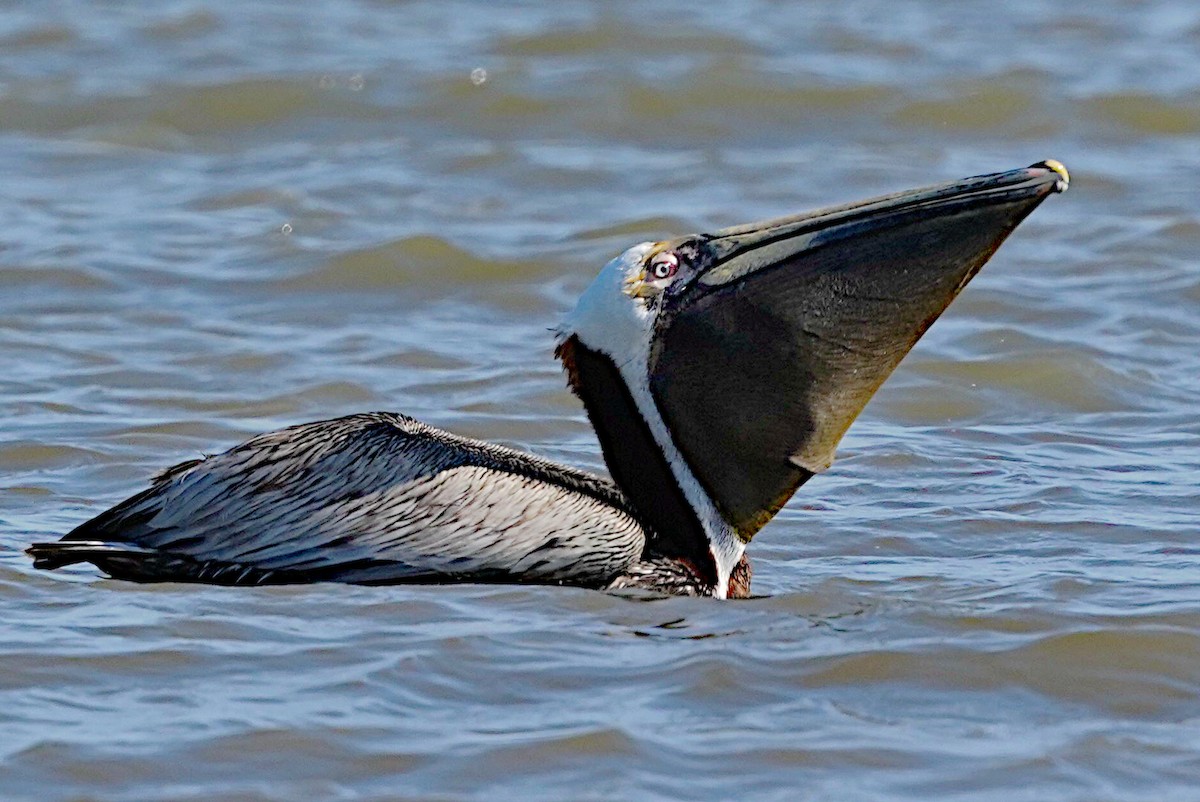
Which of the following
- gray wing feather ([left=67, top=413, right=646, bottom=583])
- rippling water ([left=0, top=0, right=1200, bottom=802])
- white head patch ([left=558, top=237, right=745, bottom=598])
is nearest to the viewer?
rippling water ([left=0, top=0, right=1200, bottom=802])

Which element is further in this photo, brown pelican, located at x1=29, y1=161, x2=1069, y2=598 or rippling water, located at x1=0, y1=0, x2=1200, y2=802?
brown pelican, located at x1=29, y1=161, x2=1069, y2=598

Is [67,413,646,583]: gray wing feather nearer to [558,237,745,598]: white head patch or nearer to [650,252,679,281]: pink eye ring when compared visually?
[558,237,745,598]: white head patch

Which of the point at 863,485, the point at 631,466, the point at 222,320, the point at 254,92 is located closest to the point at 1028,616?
the point at 631,466

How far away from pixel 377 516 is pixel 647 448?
2.46ft

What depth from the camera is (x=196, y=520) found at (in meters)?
5.59

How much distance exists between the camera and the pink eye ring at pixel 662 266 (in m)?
5.71

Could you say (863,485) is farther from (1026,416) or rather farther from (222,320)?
(222,320)

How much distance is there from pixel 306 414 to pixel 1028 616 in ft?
10.9

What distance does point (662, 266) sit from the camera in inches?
225

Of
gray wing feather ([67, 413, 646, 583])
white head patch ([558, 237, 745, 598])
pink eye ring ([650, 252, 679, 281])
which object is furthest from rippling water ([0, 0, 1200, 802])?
pink eye ring ([650, 252, 679, 281])

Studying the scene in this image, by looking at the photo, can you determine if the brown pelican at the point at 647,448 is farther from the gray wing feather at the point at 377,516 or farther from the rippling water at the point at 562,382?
the rippling water at the point at 562,382

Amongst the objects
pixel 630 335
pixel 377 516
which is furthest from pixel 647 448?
pixel 377 516

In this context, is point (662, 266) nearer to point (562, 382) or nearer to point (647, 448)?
point (647, 448)

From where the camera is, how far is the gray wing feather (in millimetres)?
5523
